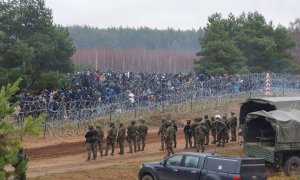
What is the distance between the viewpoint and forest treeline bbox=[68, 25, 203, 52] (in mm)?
162875

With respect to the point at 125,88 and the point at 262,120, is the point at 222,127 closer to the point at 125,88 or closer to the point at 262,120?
the point at 262,120

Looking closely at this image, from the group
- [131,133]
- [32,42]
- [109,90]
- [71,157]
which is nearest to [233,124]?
[131,133]

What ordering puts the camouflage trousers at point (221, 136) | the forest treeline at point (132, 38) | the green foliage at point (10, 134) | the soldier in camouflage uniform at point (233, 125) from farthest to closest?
the forest treeline at point (132, 38)
the soldier in camouflage uniform at point (233, 125)
the camouflage trousers at point (221, 136)
the green foliage at point (10, 134)

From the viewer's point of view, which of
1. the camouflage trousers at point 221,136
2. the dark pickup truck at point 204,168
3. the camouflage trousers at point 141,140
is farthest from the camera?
the camouflage trousers at point 221,136

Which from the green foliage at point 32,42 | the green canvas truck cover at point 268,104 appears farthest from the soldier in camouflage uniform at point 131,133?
the green foliage at point 32,42

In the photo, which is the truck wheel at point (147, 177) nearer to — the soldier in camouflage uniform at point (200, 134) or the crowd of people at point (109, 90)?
the soldier in camouflage uniform at point (200, 134)

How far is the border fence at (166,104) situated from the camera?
98.7 ft

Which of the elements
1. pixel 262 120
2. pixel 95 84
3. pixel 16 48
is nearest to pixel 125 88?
pixel 95 84

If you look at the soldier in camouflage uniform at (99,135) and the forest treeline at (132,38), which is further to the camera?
the forest treeline at (132,38)

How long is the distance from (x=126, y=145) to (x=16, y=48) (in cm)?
1108

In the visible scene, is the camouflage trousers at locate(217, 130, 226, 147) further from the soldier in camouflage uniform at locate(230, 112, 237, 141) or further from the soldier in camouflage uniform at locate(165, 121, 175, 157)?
the soldier in camouflage uniform at locate(165, 121, 175, 157)

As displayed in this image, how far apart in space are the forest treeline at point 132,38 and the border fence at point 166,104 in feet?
385

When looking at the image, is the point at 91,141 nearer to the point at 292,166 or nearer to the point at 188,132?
the point at 188,132

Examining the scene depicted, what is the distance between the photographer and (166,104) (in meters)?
35.8
